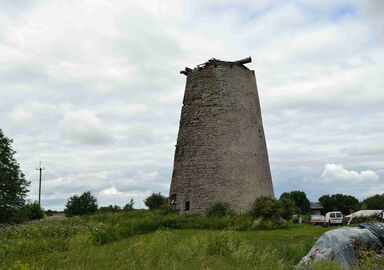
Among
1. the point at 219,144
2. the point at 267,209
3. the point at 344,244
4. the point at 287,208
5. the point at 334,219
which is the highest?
the point at 219,144

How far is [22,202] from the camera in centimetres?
3575

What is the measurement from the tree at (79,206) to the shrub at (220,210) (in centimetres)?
1188

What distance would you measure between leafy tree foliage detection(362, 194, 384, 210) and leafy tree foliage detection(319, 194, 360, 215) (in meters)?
1.28

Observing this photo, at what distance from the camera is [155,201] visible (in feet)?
98.6

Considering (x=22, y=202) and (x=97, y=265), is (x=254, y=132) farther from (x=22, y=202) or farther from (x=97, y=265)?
(x=97, y=265)

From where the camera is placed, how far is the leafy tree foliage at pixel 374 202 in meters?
60.8

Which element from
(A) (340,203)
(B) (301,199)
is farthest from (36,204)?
(A) (340,203)

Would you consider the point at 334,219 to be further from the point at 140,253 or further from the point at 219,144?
the point at 140,253

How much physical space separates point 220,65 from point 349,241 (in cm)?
1871

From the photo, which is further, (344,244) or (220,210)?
(220,210)

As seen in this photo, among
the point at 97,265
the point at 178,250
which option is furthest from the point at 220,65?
the point at 97,265

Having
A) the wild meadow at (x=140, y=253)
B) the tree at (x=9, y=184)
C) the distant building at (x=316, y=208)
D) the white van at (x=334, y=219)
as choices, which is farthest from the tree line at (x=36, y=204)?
the distant building at (x=316, y=208)

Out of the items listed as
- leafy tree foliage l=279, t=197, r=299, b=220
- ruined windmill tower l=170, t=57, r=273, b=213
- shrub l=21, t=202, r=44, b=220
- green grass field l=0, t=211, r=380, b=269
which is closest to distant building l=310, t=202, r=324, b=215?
ruined windmill tower l=170, t=57, r=273, b=213

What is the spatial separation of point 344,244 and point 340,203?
179ft
